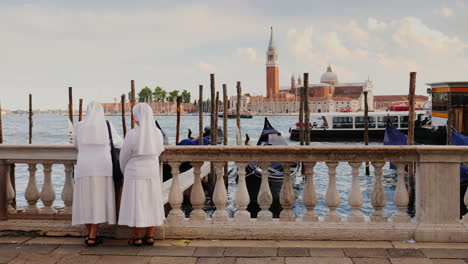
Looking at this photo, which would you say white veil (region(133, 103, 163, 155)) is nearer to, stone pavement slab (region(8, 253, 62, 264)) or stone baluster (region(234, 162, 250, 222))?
stone baluster (region(234, 162, 250, 222))

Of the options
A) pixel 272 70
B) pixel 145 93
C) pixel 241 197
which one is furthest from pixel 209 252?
pixel 272 70

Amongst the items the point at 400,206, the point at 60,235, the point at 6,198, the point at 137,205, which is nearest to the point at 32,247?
the point at 60,235

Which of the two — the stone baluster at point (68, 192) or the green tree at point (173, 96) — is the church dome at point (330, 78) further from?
the stone baluster at point (68, 192)

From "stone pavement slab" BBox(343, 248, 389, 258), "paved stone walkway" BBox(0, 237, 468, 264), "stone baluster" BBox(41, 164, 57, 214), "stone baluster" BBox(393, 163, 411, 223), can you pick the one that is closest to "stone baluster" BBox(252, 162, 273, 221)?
"paved stone walkway" BBox(0, 237, 468, 264)

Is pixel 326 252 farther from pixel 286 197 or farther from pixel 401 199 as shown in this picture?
pixel 401 199

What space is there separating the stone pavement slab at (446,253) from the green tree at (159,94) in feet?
507

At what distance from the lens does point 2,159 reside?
5230mm

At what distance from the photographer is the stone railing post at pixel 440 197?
15.7ft

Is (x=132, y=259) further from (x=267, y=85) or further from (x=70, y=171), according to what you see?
(x=267, y=85)

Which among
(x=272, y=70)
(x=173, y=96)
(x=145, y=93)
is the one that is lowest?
(x=173, y=96)

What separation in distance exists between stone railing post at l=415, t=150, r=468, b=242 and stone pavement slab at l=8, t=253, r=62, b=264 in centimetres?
332

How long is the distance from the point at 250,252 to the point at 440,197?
1872 millimetres

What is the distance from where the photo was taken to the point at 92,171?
4.68 m

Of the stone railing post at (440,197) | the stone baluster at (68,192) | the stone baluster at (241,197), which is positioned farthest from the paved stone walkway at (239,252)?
the stone baluster at (68,192)
